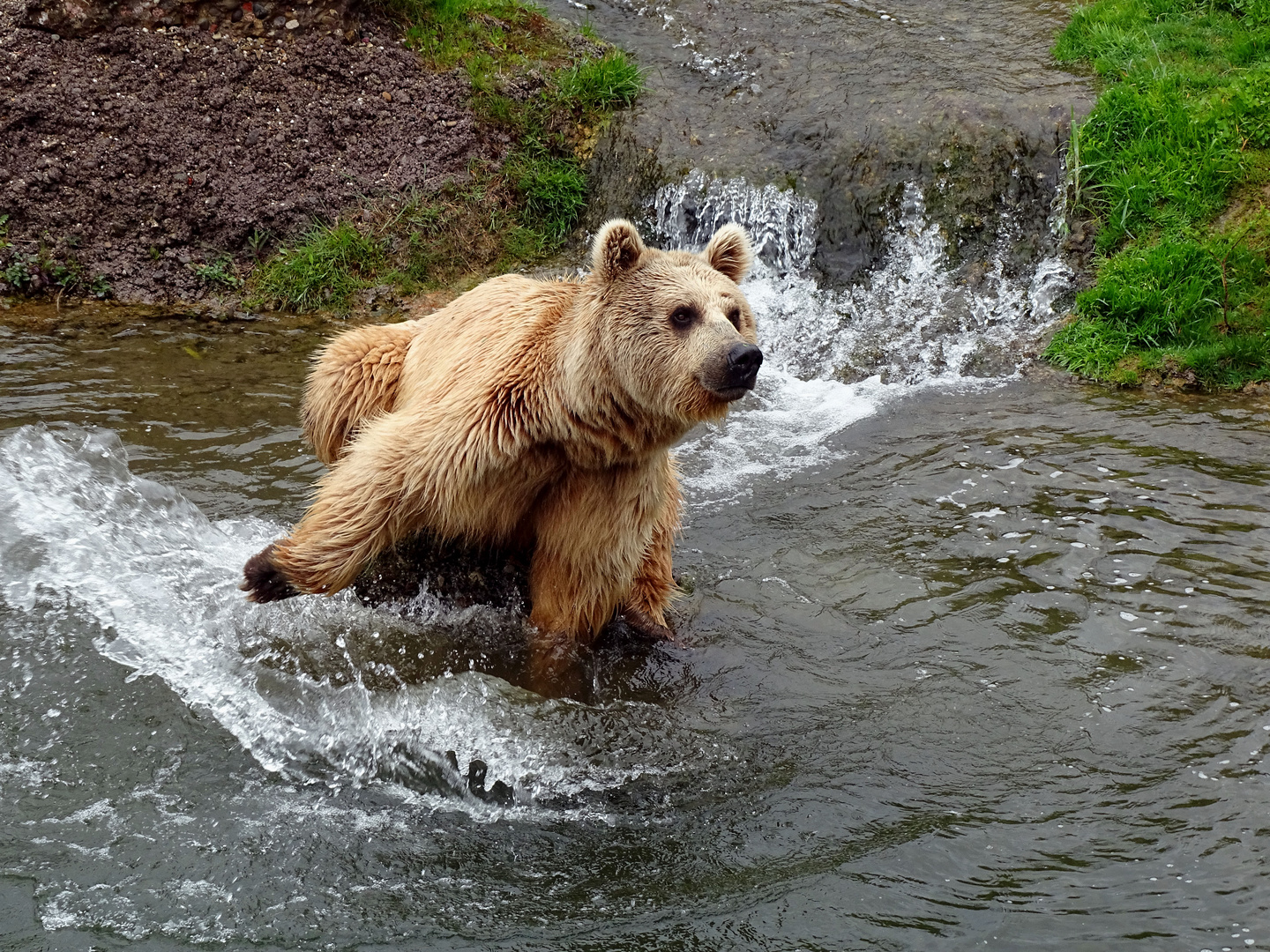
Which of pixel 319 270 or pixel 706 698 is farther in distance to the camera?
pixel 319 270

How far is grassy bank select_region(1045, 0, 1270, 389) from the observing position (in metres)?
8.06

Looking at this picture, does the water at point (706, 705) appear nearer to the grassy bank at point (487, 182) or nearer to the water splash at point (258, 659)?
the water splash at point (258, 659)

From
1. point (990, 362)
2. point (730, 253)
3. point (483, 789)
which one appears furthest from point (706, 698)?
point (990, 362)

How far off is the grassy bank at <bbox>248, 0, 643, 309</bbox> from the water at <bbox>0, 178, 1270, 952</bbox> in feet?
5.07

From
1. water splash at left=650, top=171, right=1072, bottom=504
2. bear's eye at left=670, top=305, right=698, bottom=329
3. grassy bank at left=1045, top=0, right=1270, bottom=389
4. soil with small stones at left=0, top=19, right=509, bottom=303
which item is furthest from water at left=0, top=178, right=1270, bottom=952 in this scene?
bear's eye at left=670, top=305, right=698, bottom=329

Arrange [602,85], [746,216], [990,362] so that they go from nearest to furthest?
[990,362] < [746,216] < [602,85]

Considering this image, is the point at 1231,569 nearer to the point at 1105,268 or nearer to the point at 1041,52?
the point at 1105,268

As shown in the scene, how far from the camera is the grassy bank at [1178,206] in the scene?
26.5 ft

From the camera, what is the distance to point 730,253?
16.6 ft

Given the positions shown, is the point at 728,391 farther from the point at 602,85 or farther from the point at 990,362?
the point at 602,85

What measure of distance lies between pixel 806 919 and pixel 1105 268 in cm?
628

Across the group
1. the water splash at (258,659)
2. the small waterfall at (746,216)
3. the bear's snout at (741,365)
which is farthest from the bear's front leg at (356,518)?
the small waterfall at (746,216)

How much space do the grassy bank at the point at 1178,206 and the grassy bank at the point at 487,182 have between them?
3.97m

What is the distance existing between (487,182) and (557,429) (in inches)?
222
